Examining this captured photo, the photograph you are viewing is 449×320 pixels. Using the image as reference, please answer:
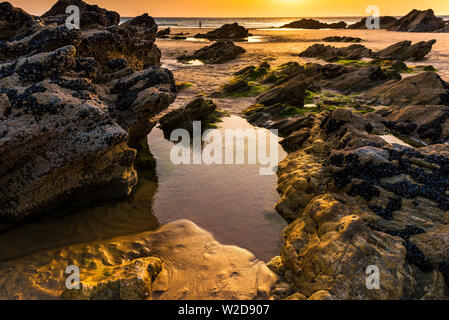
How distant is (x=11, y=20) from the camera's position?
11.4 m

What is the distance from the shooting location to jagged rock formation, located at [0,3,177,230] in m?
6.25

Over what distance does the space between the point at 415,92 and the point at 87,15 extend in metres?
19.6

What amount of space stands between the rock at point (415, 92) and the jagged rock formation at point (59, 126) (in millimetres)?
14434

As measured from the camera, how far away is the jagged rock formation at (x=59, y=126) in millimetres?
6246

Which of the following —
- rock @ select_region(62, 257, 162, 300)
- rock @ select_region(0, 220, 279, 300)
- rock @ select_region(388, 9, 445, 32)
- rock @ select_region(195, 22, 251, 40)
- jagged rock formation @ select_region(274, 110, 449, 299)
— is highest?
rock @ select_region(388, 9, 445, 32)

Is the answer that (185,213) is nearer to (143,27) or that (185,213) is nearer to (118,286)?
(118,286)

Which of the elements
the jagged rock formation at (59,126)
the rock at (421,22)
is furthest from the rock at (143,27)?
the rock at (421,22)

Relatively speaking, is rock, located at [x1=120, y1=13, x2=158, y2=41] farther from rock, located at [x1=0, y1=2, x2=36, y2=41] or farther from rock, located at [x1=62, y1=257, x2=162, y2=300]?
rock, located at [x1=62, y1=257, x2=162, y2=300]

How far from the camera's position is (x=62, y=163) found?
6.63m

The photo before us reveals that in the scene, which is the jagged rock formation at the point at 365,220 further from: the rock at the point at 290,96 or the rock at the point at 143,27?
the rock at the point at 143,27

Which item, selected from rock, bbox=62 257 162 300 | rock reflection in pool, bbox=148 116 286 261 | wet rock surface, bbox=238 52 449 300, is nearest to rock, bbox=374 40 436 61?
wet rock surface, bbox=238 52 449 300

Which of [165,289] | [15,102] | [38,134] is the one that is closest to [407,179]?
[165,289]

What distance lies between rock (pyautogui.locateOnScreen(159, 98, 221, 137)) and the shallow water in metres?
3.75

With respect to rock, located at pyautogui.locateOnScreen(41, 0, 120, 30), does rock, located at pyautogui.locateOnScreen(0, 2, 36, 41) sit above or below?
below
